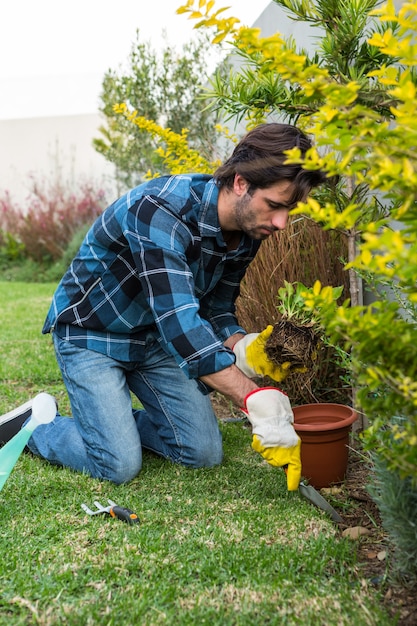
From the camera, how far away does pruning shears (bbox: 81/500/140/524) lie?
2314 mm

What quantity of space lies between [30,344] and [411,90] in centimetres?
465

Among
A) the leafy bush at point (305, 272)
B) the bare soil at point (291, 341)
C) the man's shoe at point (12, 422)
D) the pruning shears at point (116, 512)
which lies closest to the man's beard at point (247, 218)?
the bare soil at point (291, 341)

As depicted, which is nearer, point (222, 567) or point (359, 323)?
point (359, 323)

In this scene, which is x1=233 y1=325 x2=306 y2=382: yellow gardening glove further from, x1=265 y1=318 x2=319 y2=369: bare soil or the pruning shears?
the pruning shears

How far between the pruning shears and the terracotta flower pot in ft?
2.26

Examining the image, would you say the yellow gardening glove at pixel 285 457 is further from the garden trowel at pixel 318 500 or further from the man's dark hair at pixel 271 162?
the man's dark hair at pixel 271 162

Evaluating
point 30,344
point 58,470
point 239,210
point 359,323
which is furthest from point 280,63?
point 30,344

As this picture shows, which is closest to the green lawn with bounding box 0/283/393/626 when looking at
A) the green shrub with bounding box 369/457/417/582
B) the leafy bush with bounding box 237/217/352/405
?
the green shrub with bounding box 369/457/417/582

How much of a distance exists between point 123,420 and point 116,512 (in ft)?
1.89

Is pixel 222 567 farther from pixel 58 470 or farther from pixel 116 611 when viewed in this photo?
pixel 58 470

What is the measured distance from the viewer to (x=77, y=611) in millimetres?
1789

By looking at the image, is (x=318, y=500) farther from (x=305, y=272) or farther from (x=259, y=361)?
(x=305, y=272)

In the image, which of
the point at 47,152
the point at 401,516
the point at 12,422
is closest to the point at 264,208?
the point at 401,516

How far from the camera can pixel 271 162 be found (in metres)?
2.38
